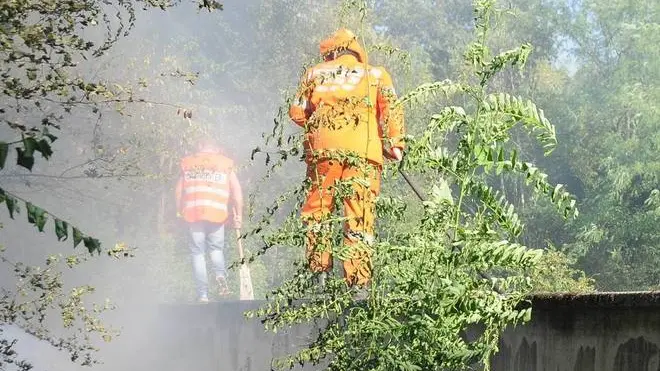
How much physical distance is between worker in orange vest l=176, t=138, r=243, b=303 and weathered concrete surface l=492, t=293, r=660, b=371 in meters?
12.0

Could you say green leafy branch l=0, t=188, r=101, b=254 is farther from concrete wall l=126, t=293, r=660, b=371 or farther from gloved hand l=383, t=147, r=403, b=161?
gloved hand l=383, t=147, r=403, b=161

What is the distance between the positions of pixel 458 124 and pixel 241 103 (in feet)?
131

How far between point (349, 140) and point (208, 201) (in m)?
8.88

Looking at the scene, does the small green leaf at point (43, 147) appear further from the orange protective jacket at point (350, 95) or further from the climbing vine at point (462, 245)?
the orange protective jacket at point (350, 95)

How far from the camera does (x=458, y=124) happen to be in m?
4.60

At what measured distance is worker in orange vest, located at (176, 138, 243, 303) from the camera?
1694 cm

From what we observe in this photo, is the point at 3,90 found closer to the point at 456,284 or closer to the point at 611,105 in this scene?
the point at 456,284

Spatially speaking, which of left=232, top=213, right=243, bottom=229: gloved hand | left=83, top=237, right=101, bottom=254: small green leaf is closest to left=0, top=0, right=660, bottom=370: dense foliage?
Result: left=83, top=237, right=101, bottom=254: small green leaf

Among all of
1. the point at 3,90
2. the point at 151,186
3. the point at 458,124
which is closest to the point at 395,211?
the point at 458,124

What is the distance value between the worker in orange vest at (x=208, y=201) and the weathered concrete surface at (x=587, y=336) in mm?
11970

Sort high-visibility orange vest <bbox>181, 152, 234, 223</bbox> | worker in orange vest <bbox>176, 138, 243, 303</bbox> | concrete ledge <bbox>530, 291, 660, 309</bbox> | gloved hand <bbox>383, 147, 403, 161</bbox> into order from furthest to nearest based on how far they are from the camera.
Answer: high-visibility orange vest <bbox>181, 152, 234, 223</bbox> < worker in orange vest <bbox>176, 138, 243, 303</bbox> < gloved hand <bbox>383, 147, 403, 161</bbox> < concrete ledge <bbox>530, 291, 660, 309</bbox>

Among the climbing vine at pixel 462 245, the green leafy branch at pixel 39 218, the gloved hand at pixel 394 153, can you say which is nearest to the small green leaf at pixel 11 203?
the green leafy branch at pixel 39 218

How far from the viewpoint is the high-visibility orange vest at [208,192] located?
17047 millimetres

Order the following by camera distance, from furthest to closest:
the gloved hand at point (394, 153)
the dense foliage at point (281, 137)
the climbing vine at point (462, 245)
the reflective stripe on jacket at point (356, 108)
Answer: the gloved hand at point (394, 153) < the reflective stripe on jacket at point (356, 108) < the dense foliage at point (281, 137) < the climbing vine at point (462, 245)
